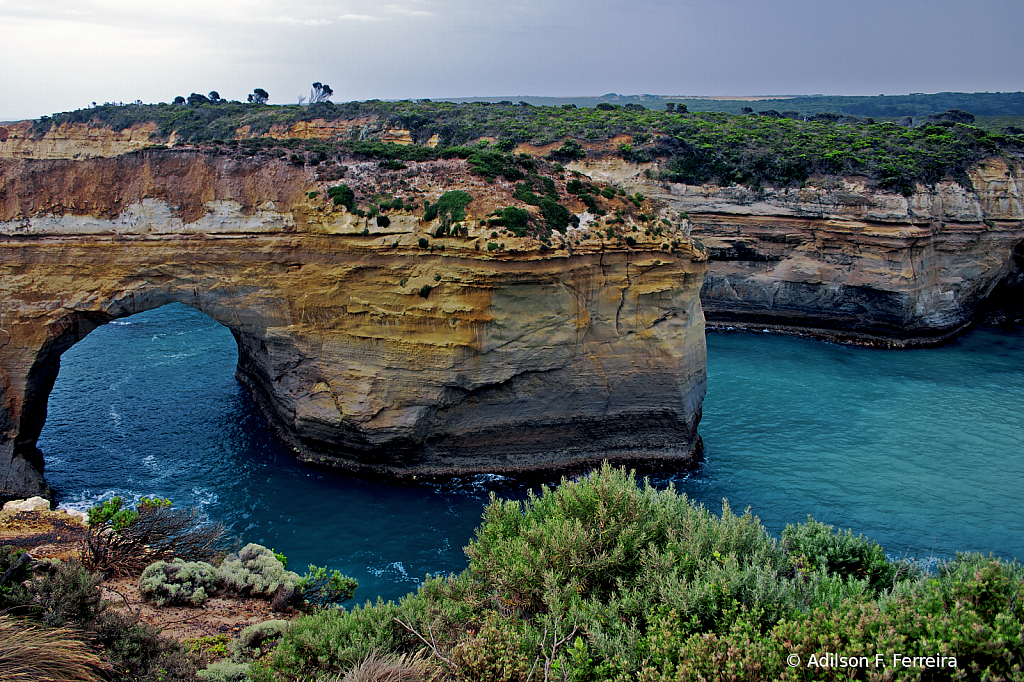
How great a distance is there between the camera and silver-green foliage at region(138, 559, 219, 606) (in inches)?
535

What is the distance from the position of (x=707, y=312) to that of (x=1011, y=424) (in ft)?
62.6

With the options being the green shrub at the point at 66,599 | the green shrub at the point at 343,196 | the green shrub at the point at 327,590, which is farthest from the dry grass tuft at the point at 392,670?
the green shrub at the point at 343,196

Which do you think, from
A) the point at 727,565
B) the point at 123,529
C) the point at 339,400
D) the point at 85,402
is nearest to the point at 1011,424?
the point at 727,565

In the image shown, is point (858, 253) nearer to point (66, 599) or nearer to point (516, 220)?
point (516, 220)

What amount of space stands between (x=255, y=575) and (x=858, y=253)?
131 feet

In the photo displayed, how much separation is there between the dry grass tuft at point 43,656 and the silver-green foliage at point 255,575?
18.6 feet

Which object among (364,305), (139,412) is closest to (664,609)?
(364,305)

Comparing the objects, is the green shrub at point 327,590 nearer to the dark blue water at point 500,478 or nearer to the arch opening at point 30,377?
the dark blue water at point 500,478

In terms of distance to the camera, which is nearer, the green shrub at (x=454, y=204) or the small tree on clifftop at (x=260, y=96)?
the green shrub at (x=454, y=204)

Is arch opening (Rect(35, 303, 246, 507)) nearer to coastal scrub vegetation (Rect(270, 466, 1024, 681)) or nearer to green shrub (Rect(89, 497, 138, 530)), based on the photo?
green shrub (Rect(89, 497, 138, 530))

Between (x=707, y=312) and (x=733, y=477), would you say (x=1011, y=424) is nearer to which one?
(x=733, y=477)

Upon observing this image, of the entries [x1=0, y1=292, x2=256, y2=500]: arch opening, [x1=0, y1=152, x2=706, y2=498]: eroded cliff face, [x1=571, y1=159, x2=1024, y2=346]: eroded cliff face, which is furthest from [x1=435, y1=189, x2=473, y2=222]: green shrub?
[x1=571, y1=159, x2=1024, y2=346]: eroded cliff face

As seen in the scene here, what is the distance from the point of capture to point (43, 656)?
843 centimetres

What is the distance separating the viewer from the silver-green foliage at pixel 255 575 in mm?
14789
